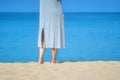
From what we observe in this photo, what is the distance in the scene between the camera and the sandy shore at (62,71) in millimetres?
4969

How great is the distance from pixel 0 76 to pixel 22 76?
281mm

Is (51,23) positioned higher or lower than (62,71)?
higher

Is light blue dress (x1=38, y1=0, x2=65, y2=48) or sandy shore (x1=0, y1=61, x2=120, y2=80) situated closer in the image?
sandy shore (x1=0, y1=61, x2=120, y2=80)

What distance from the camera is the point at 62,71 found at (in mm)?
5316

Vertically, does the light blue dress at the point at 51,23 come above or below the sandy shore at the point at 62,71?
above

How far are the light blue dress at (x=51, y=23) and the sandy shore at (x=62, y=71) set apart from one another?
38 centimetres

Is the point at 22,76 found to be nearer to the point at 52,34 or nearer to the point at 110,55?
the point at 52,34

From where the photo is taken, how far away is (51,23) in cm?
593

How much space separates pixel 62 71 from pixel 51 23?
3.03ft

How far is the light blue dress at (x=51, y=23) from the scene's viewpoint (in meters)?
5.91

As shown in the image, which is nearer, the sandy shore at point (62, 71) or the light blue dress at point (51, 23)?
the sandy shore at point (62, 71)

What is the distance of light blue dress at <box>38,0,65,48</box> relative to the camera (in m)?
Answer: 5.91

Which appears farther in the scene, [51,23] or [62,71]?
[51,23]

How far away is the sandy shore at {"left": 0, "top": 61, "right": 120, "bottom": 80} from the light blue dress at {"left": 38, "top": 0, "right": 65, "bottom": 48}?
1.25 feet
